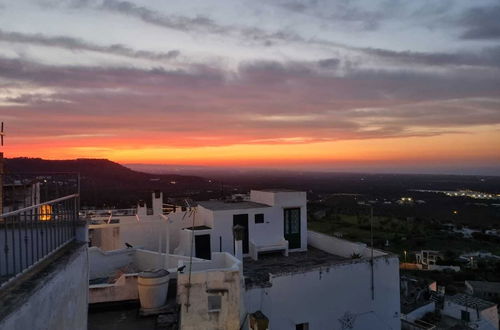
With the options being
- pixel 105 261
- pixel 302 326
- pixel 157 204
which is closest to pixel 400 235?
pixel 157 204

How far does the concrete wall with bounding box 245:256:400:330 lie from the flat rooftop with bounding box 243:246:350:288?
26cm

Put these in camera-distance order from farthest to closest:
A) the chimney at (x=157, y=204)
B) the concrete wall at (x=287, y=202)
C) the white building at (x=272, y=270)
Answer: the chimney at (x=157, y=204) < the concrete wall at (x=287, y=202) < the white building at (x=272, y=270)

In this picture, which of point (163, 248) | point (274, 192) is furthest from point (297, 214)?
point (163, 248)

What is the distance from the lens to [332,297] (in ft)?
47.4

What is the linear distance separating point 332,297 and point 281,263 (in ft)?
8.53

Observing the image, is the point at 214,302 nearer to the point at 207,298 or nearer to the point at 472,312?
the point at 207,298

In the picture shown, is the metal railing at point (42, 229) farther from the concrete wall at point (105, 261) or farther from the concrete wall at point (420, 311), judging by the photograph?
the concrete wall at point (420, 311)

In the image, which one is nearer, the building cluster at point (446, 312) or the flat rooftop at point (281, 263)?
the flat rooftop at point (281, 263)

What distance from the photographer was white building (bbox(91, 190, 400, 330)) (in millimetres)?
10383

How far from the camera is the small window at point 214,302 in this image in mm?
10176

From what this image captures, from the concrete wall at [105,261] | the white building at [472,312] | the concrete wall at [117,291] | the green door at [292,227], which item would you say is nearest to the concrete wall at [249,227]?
the green door at [292,227]

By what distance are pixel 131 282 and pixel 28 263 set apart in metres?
4.71

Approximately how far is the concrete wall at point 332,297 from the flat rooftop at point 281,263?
10.2 inches

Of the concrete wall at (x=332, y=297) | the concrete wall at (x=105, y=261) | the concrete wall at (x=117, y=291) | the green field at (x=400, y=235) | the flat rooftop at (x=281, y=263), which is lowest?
the green field at (x=400, y=235)
